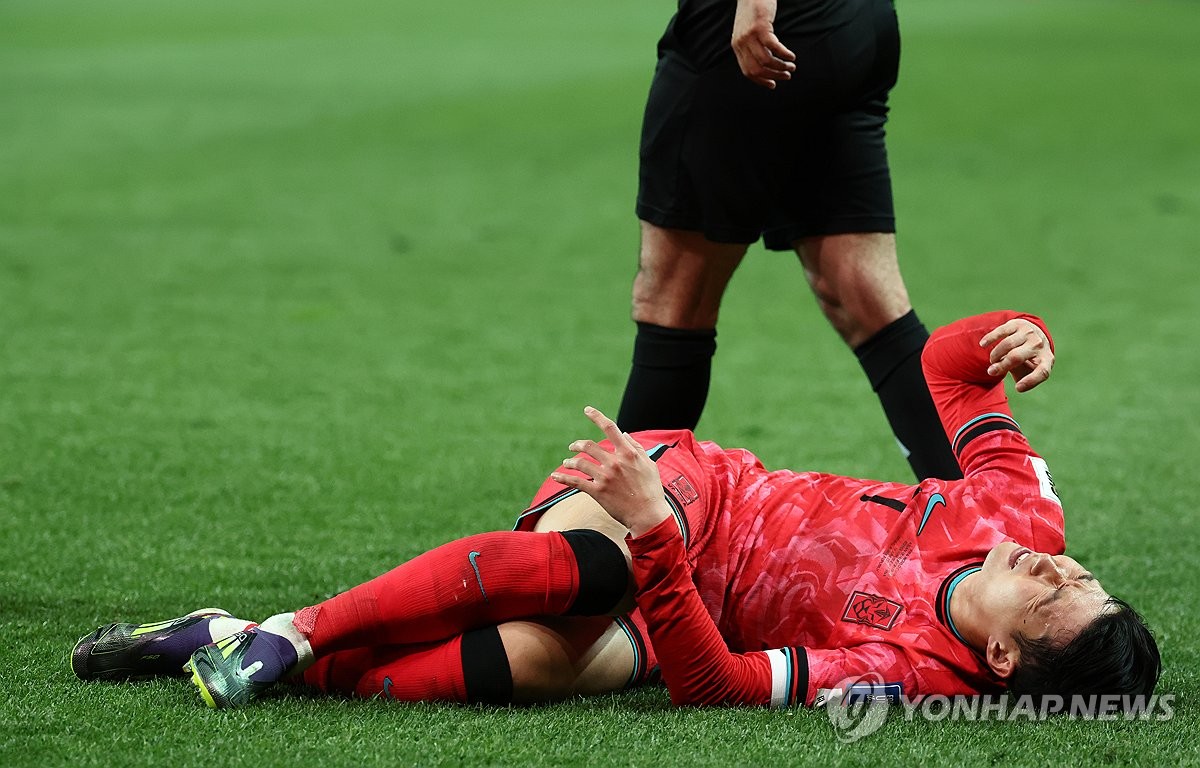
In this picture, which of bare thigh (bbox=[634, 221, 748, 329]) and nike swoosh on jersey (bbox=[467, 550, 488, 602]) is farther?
bare thigh (bbox=[634, 221, 748, 329])

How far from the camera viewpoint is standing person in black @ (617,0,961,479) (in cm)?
285

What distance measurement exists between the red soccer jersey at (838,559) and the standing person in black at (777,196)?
0.97 ft

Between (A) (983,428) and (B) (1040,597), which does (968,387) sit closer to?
(A) (983,428)

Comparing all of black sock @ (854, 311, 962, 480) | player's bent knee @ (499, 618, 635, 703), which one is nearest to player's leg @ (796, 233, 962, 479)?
black sock @ (854, 311, 962, 480)

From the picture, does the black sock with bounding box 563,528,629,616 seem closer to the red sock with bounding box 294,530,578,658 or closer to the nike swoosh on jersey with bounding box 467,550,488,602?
the red sock with bounding box 294,530,578,658

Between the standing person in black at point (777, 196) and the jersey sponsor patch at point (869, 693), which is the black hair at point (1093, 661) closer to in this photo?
the jersey sponsor patch at point (869, 693)

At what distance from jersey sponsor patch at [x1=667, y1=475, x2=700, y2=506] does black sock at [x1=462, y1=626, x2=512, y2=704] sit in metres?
0.42

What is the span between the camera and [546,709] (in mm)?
2244

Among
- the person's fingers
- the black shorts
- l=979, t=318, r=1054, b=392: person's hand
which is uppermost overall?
the black shorts

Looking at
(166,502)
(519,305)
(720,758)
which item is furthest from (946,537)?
(519,305)

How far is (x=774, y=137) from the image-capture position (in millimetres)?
2859

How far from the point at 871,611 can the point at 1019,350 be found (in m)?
0.51

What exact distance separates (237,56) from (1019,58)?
24.7 ft

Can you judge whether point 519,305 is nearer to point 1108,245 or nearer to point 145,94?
point 1108,245
